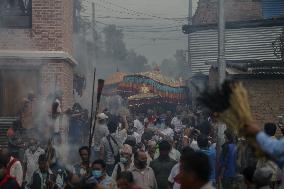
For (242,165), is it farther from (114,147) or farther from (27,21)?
(27,21)

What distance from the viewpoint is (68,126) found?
53.8 feet

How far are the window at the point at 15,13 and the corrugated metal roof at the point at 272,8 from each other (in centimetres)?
1488

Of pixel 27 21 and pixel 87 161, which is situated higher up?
pixel 27 21

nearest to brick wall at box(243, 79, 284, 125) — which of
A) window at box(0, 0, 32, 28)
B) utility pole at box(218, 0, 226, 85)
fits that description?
utility pole at box(218, 0, 226, 85)

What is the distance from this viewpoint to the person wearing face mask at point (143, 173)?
27.1ft

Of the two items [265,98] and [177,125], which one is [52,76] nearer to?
[177,125]

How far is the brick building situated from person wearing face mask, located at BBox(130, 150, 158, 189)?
310 inches

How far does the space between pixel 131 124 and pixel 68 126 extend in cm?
287

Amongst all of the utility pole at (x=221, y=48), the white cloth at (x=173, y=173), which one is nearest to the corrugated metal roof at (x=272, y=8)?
the utility pole at (x=221, y=48)

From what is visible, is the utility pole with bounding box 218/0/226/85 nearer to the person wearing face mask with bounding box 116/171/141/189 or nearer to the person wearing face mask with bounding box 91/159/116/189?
the person wearing face mask with bounding box 91/159/116/189

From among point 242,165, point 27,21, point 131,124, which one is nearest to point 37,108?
point 27,21

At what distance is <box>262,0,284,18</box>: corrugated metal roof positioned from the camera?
28.1m

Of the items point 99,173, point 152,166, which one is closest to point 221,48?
point 152,166

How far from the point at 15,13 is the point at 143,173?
918 centimetres
